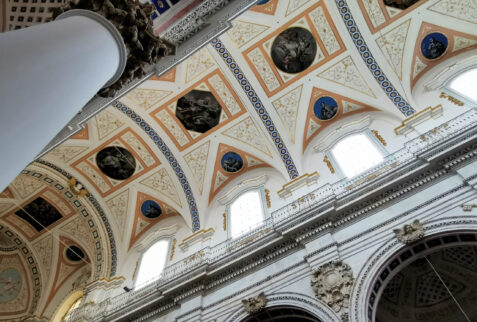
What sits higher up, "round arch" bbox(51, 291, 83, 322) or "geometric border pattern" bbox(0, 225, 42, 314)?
"geometric border pattern" bbox(0, 225, 42, 314)

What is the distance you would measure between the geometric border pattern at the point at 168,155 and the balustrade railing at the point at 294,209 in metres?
2.02

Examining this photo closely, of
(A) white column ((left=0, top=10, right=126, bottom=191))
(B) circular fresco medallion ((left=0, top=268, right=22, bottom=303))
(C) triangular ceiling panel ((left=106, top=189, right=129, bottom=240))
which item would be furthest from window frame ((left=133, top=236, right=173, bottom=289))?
(A) white column ((left=0, top=10, right=126, bottom=191))

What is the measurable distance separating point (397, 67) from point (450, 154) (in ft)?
14.5

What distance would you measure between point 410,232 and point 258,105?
6520mm

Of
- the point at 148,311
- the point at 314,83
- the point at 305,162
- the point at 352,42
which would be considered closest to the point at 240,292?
the point at 148,311

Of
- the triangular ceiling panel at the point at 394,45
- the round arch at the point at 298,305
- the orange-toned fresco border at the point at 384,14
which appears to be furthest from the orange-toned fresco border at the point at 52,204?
the triangular ceiling panel at the point at 394,45

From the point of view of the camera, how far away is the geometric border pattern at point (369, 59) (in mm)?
10531

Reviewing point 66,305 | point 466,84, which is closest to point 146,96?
point 66,305

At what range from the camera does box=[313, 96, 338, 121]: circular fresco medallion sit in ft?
38.7

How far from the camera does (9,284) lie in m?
14.3

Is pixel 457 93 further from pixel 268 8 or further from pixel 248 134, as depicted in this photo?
pixel 248 134

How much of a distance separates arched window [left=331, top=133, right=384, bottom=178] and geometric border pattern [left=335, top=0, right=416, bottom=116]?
4.42 feet

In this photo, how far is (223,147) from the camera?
1270 cm

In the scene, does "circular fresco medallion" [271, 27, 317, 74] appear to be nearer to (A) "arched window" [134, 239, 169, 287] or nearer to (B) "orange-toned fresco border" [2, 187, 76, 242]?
(A) "arched window" [134, 239, 169, 287]
